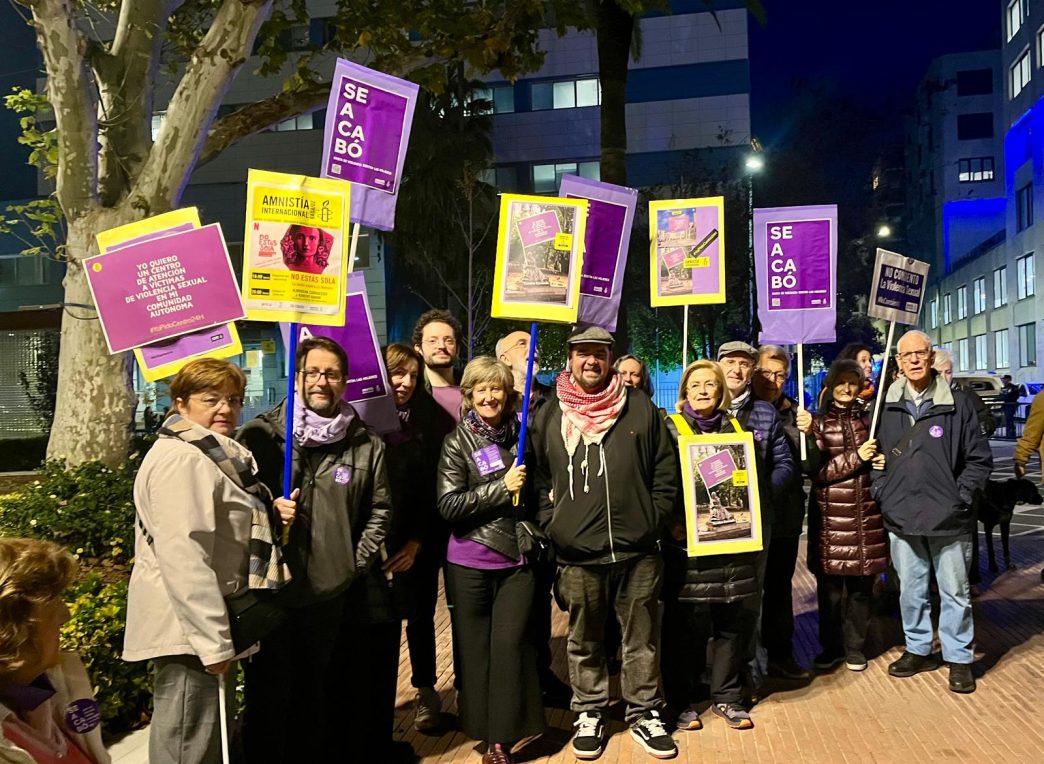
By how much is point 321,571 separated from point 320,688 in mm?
613

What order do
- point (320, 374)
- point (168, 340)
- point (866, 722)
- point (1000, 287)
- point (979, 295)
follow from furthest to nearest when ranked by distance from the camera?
point (979, 295)
point (1000, 287)
point (866, 722)
point (168, 340)
point (320, 374)

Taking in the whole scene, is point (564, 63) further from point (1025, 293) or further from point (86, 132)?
point (86, 132)

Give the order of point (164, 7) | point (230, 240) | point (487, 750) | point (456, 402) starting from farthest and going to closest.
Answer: point (230, 240) → point (164, 7) → point (456, 402) → point (487, 750)

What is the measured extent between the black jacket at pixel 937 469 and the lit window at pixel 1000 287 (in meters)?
46.3

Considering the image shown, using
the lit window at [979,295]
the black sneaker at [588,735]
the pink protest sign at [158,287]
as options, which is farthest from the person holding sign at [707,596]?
the lit window at [979,295]

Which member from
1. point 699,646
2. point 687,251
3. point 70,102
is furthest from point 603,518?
point 70,102

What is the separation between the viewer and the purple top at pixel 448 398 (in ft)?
18.4

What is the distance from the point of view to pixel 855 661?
20.2ft

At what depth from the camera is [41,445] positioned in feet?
51.2

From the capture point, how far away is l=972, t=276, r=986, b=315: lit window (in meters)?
51.7

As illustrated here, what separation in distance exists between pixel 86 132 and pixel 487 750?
230 inches

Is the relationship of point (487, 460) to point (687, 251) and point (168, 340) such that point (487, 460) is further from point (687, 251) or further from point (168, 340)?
point (687, 251)

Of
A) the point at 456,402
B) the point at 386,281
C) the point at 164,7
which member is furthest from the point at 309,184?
the point at 386,281

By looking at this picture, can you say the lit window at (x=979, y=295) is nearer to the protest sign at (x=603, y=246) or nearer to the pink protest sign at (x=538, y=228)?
the protest sign at (x=603, y=246)
